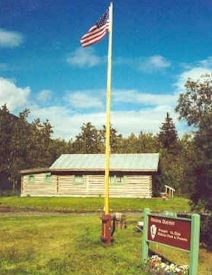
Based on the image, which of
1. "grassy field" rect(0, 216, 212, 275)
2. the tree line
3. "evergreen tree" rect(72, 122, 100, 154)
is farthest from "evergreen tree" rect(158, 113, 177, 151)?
"grassy field" rect(0, 216, 212, 275)

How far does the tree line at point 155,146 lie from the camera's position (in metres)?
18.1

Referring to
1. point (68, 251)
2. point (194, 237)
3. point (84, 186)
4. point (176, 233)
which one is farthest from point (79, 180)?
point (194, 237)

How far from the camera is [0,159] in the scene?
63.0 meters

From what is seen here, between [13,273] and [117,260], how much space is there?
331cm

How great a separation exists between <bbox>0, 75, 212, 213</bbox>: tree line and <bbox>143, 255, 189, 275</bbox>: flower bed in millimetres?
5197

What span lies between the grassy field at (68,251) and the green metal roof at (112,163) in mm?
23487

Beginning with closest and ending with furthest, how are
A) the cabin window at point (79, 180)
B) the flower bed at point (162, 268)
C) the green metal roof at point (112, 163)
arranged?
1. the flower bed at point (162, 268)
2. the green metal roof at point (112, 163)
3. the cabin window at point (79, 180)

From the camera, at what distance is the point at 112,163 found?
46438mm

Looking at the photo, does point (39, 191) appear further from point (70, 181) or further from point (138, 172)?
point (138, 172)

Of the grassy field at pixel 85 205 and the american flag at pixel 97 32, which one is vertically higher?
the american flag at pixel 97 32

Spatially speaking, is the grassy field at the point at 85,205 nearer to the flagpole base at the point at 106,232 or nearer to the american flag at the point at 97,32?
the flagpole base at the point at 106,232

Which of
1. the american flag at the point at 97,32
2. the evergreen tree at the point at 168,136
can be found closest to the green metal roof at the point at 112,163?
the american flag at the point at 97,32

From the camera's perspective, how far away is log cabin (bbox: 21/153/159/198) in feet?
147

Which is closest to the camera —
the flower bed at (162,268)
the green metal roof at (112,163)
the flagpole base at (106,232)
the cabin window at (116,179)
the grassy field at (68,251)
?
the flower bed at (162,268)
